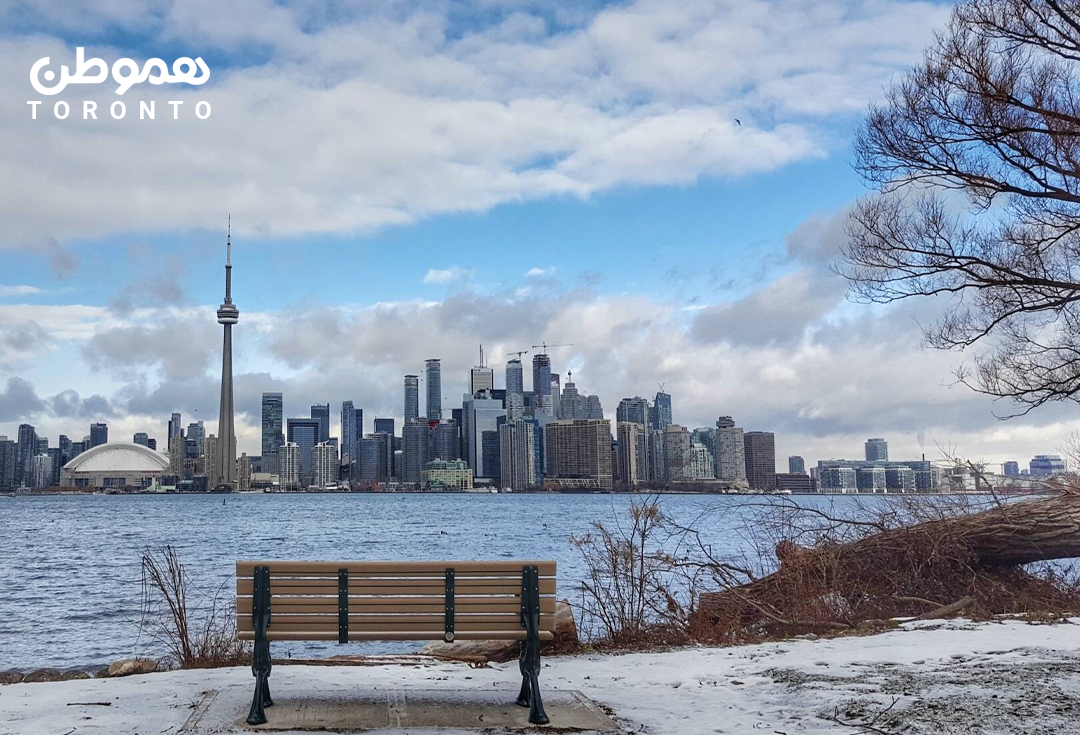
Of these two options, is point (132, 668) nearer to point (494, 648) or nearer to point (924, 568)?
point (494, 648)

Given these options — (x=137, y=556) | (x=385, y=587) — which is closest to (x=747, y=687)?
(x=385, y=587)

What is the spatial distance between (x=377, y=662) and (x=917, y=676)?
14.3 ft

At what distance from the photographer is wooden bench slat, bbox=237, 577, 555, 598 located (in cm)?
576

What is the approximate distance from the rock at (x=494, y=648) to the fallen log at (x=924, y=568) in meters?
1.74

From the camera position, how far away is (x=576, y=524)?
192ft

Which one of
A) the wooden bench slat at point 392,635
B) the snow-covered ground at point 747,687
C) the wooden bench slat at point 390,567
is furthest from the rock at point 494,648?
the wooden bench slat at point 390,567

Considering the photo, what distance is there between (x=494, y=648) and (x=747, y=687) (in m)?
2.57

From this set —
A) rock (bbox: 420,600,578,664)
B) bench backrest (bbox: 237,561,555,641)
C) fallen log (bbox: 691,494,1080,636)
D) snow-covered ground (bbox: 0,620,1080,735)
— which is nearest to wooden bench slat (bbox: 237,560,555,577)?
bench backrest (bbox: 237,561,555,641)

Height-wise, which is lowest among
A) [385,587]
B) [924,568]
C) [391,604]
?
[924,568]

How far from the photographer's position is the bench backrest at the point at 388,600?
18.9ft

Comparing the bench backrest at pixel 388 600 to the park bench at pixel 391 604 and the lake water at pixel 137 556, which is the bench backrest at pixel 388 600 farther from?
the lake water at pixel 137 556

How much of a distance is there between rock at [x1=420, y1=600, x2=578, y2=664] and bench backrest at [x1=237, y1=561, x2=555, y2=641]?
2.35 metres

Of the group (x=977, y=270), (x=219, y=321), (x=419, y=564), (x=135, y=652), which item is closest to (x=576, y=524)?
(x=135, y=652)

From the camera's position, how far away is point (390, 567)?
582 centimetres
